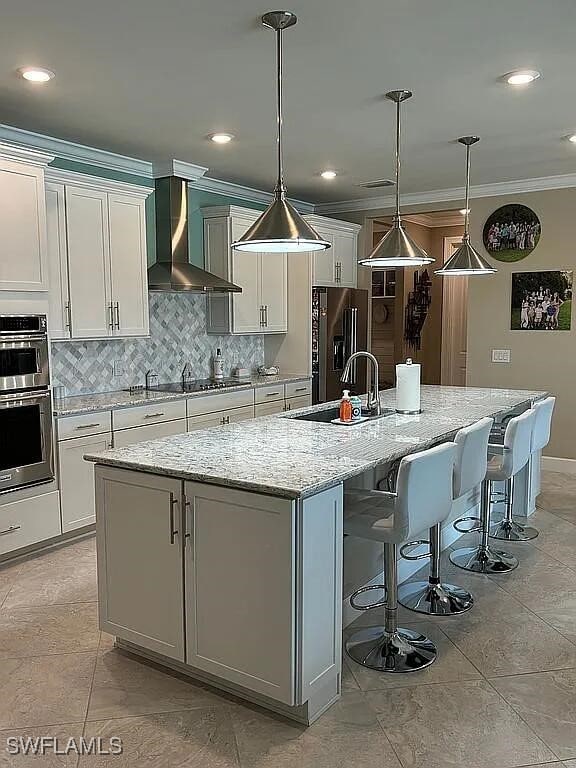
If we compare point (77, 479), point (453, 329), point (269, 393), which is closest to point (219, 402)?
point (269, 393)

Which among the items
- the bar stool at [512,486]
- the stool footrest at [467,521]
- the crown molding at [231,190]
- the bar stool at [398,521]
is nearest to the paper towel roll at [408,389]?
the bar stool at [512,486]

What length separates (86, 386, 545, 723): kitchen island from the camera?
2416mm

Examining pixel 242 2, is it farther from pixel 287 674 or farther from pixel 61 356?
pixel 61 356

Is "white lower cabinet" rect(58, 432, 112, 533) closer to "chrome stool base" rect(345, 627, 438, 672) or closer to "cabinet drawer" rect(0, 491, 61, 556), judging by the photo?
"cabinet drawer" rect(0, 491, 61, 556)

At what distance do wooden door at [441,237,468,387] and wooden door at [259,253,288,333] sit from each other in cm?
318

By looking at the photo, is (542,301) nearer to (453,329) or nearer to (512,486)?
(512,486)

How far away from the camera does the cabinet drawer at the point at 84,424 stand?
433 cm

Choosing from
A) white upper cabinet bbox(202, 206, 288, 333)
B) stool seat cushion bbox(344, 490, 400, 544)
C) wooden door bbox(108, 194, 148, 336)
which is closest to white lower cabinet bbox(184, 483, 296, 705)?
stool seat cushion bbox(344, 490, 400, 544)

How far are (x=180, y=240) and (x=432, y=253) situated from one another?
182 inches

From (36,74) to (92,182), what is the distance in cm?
128

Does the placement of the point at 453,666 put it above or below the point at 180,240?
below

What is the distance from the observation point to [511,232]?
6.36 m

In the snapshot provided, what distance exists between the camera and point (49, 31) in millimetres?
2930

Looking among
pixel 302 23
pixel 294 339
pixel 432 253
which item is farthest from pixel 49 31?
pixel 432 253
